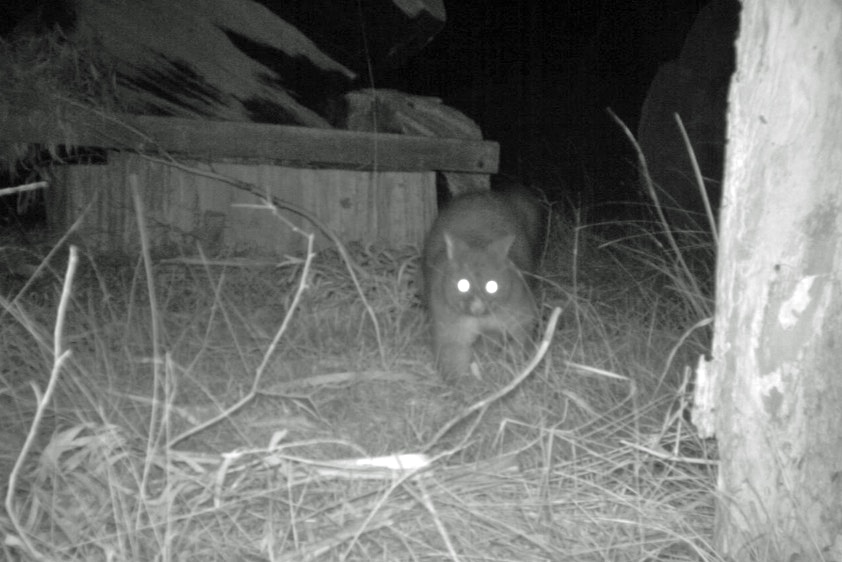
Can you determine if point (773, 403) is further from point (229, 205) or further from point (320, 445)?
point (229, 205)

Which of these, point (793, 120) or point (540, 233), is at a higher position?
point (793, 120)

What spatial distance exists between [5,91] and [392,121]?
219cm

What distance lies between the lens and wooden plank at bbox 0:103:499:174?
4672 millimetres

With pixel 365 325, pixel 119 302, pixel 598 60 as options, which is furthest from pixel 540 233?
pixel 598 60

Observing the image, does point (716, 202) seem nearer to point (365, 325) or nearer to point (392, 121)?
point (392, 121)

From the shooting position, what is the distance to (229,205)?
5105 mm

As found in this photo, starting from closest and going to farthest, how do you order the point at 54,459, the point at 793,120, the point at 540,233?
the point at 793,120
the point at 54,459
the point at 540,233

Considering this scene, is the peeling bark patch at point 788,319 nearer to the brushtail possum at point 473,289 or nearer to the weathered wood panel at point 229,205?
the brushtail possum at point 473,289

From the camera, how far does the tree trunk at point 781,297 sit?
7.31 feet

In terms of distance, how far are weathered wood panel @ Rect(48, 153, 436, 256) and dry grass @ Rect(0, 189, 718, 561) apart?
2.78 ft

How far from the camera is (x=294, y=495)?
250cm

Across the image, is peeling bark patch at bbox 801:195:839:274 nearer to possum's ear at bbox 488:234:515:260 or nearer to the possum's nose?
the possum's nose

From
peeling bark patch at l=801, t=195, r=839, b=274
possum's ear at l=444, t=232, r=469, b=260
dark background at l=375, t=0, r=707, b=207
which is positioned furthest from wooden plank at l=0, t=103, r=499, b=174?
peeling bark patch at l=801, t=195, r=839, b=274

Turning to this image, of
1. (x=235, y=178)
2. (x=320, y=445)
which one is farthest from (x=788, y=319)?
(x=235, y=178)
